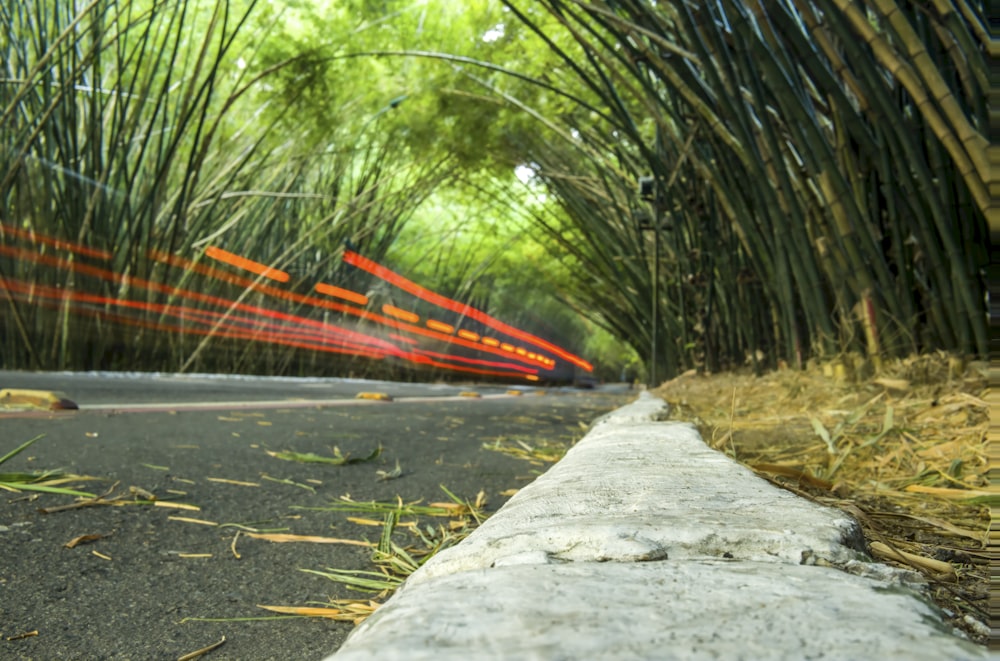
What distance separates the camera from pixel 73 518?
121cm

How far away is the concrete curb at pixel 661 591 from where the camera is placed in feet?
1.33

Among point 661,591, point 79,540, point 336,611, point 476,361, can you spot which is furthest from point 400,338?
point 661,591

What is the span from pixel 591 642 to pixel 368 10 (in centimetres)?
809

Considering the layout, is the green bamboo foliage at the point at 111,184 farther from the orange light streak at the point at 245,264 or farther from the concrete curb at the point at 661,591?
the concrete curb at the point at 661,591

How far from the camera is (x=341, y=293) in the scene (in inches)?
368

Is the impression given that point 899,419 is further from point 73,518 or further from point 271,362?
point 271,362

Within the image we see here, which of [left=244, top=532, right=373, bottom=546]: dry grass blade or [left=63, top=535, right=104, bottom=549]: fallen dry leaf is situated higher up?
[left=244, top=532, right=373, bottom=546]: dry grass blade

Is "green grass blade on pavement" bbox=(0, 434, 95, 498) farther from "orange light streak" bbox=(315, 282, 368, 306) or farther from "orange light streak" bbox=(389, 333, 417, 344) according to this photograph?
"orange light streak" bbox=(389, 333, 417, 344)

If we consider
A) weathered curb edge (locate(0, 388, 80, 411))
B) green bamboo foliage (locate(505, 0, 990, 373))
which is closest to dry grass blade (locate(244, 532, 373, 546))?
green bamboo foliage (locate(505, 0, 990, 373))

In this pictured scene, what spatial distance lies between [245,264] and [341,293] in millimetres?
1931

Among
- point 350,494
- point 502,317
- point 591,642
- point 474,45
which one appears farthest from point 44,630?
point 502,317

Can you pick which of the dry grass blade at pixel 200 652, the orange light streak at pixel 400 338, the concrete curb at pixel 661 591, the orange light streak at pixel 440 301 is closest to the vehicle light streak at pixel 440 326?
the orange light streak at pixel 440 301

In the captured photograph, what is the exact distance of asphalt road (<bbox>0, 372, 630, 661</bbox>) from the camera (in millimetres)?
813

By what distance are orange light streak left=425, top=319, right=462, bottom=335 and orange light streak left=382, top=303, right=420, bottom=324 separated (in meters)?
0.40
